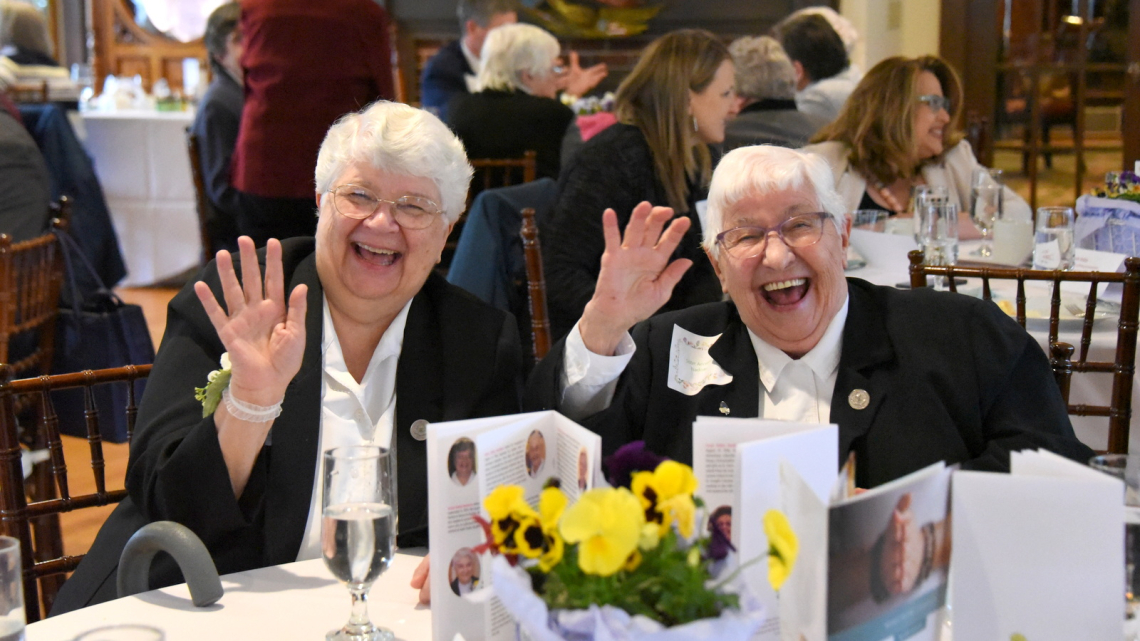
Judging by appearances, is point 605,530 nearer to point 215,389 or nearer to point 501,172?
point 215,389

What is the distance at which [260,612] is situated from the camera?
1266 millimetres

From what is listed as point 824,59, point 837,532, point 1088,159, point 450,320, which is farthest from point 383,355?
point 1088,159

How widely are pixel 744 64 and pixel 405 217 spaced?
2.52m

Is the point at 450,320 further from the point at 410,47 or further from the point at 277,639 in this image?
the point at 410,47

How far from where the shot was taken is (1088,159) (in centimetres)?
668

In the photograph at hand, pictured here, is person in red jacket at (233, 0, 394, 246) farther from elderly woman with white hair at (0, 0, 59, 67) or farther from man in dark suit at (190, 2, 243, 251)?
elderly woman with white hair at (0, 0, 59, 67)

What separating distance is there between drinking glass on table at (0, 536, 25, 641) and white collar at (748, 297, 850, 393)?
1.09 m

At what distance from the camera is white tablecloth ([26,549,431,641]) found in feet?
3.96

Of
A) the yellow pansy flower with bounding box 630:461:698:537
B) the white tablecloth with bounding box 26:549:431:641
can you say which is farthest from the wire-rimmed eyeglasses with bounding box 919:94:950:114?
the yellow pansy flower with bounding box 630:461:698:537

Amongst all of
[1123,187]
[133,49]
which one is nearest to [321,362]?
[1123,187]

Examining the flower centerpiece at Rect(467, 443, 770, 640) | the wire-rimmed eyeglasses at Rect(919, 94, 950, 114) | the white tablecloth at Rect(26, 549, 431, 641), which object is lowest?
the white tablecloth at Rect(26, 549, 431, 641)

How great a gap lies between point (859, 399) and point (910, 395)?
0.26ft

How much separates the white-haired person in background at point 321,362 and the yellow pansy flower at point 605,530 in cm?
76

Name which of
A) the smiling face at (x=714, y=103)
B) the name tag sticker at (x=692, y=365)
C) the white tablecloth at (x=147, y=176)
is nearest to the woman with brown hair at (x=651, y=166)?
the smiling face at (x=714, y=103)
